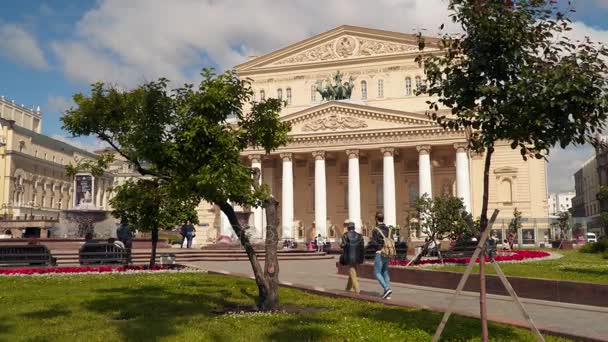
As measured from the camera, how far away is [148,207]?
1894cm

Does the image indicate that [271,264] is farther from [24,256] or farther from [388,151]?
[388,151]

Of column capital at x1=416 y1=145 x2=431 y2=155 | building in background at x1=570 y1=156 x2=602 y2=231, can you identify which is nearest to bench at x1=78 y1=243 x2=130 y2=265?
column capital at x1=416 y1=145 x2=431 y2=155

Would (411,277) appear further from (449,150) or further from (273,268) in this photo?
(449,150)

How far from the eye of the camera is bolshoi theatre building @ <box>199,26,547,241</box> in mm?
49562

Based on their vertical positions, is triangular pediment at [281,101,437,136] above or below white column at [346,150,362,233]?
above

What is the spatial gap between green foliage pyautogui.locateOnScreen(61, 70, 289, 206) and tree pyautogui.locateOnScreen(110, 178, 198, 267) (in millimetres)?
882

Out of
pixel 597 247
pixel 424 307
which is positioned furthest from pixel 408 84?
pixel 424 307

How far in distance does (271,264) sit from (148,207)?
31.2ft

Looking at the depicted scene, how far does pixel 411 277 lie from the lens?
16125mm

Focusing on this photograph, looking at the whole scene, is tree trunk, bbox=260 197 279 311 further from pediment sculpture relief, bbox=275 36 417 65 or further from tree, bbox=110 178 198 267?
pediment sculpture relief, bbox=275 36 417 65

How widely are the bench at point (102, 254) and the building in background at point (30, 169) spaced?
4982 centimetres

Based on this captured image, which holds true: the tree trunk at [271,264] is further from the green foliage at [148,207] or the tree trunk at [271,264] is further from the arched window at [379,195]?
the arched window at [379,195]

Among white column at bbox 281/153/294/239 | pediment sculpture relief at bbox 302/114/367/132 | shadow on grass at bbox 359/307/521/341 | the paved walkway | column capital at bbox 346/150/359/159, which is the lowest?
the paved walkway

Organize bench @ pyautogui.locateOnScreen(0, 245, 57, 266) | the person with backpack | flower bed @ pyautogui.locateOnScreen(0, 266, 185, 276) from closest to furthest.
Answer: the person with backpack, flower bed @ pyautogui.locateOnScreen(0, 266, 185, 276), bench @ pyautogui.locateOnScreen(0, 245, 57, 266)
